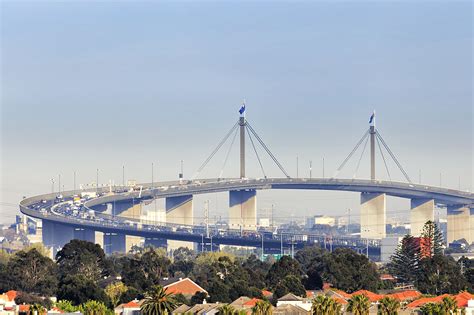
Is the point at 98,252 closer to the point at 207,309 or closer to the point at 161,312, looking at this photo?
the point at 207,309

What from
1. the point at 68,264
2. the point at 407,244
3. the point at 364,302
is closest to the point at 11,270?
the point at 68,264

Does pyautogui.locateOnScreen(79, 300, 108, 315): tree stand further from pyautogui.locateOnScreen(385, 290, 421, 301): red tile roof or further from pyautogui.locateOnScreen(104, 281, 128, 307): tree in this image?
pyautogui.locateOnScreen(385, 290, 421, 301): red tile roof

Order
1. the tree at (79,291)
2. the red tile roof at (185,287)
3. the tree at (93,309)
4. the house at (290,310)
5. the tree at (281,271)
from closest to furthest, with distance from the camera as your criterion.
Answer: the tree at (93,309) → the house at (290,310) → the tree at (79,291) → the red tile roof at (185,287) → the tree at (281,271)

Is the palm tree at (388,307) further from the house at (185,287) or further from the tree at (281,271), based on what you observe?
the tree at (281,271)

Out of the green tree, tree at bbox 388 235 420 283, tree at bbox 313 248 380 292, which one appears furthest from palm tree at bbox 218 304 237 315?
tree at bbox 388 235 420 283

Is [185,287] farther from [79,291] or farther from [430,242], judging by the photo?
[430,242]

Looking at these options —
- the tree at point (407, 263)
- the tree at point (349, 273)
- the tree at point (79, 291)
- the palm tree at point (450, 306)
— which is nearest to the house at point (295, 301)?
the palm tree at point (450, 306)

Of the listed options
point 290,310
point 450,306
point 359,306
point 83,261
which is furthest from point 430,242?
point 359,306

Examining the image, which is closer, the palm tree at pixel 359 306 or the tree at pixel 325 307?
the tree at pixel 325 307
